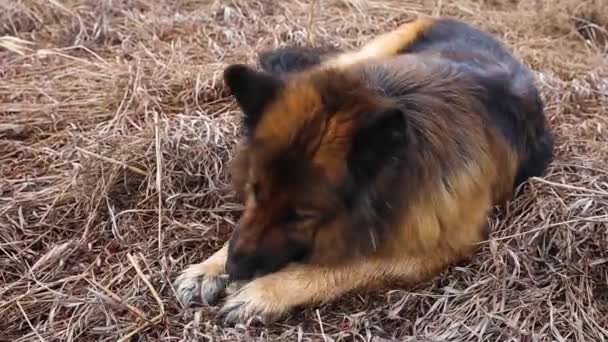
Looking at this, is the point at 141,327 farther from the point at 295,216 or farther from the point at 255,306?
the point at 295,216

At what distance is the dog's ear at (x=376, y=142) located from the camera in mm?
3496

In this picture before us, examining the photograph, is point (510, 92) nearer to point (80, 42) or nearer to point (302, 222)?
point (302, 222)

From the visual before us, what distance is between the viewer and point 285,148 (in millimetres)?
3670

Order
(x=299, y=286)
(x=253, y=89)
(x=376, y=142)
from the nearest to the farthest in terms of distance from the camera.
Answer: (x=376, y=142) < (x=253, y=89) < (x=299, y=286)

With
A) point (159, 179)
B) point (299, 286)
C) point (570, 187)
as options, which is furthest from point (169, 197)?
point (570, 187)

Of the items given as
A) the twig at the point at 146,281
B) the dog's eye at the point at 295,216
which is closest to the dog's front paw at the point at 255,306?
the twig at the point at 146,281

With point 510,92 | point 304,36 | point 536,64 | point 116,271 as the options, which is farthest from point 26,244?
point 536,64

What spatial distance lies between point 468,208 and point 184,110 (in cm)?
237

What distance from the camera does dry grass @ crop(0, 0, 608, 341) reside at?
13.3 ft

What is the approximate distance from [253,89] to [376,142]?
25.7 inches

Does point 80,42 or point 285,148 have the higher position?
point 285,148

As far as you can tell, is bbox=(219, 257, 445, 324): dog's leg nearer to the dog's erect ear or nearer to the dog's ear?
the dog's ear

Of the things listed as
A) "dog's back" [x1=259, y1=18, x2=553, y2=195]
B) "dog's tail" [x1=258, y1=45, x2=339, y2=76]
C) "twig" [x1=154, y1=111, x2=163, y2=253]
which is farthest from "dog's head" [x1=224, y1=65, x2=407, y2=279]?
"twig" [x1=154, y1=111, x2=163, y2=253]

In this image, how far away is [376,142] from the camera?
360 cm
